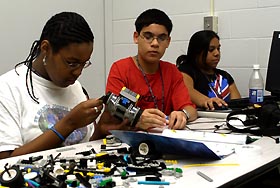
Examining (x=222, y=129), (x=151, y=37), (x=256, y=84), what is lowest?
(x=222, y=129)

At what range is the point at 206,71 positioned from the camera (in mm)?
2879

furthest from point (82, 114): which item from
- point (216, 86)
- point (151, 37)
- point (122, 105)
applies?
point (216, 86)

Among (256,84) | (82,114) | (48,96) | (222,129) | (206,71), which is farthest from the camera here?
(206,71)

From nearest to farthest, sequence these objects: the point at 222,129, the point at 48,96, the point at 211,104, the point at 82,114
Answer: the point at 82,114
the point at 48,96
the point at 222,129
the point at 211,104

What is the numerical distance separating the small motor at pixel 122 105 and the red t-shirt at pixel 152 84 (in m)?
0.55

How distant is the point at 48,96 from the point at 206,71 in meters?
1.50

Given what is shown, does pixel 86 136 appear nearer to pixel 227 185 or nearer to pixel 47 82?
pixel 47 82

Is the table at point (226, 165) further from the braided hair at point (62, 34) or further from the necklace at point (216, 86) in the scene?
the necklace at point (216, 86)

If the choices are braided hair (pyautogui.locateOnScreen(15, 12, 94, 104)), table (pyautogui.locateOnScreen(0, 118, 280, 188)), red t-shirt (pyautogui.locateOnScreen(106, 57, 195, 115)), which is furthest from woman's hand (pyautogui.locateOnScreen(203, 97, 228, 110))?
braided hair (pyautogui.locateOnScreen(15, 12, 94, 104))

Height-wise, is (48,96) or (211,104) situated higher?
(48,96)

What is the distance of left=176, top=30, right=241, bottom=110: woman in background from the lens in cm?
277

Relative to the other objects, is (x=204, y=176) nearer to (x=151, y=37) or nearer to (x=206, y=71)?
(x=151, y=37)

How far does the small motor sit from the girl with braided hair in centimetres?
4

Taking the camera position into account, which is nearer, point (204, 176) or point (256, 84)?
point (204, 176)
